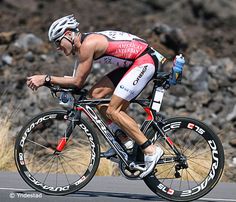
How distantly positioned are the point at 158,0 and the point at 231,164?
28090 mm

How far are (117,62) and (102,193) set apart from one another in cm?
141

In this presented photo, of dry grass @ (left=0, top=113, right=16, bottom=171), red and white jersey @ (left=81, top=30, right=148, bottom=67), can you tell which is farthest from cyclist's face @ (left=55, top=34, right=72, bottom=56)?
dry grass @ (left=0, top=113, right=16, bottom=171)

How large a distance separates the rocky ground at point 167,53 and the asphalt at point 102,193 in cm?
159

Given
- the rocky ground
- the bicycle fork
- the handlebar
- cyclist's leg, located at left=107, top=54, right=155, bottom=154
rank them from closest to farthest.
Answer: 1. cyclist's leg, located at left=107, top=54, right=155, bottom=154
2. the handlebar
3. the bicycle fork
4. the rocky ground

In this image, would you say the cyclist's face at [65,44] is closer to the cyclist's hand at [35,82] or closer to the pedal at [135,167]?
the cyclist's hand at [35,82]

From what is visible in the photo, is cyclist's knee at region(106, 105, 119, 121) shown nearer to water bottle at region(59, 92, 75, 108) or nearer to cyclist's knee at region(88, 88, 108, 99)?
cyclist's knee at region(88, 88, 108, 99)

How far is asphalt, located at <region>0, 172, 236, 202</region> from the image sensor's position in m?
9.88

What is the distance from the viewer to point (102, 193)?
412 inches

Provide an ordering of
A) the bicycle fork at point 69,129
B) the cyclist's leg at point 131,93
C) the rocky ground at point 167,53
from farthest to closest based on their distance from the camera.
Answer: the rocky ground at point 167,53, the bicycle fork at point 69,129, the cyclist's leg at point 131,93

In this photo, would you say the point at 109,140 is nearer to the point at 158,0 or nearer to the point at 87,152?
the point at 87,152

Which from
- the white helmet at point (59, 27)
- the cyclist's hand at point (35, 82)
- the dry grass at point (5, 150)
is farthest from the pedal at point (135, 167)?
the dry grass at point (5, 150)

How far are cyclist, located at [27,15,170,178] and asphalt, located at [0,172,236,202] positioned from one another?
1.71ft

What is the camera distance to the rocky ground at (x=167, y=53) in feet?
66.7

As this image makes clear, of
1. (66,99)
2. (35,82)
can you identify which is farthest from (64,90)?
(35,82)
